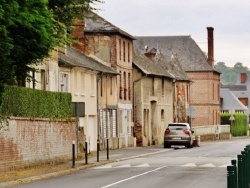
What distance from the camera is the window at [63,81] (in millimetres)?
53438

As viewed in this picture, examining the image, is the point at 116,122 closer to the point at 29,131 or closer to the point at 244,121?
the point at 29,131

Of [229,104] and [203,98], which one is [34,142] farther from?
[229,104]

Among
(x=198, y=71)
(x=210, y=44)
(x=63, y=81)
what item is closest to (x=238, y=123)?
(x=198, y=71)

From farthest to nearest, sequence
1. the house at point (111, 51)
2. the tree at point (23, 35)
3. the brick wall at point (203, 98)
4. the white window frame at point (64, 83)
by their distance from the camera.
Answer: the brick wall at point (203, 98) → the house at point (111, 51) → the white window frame at point (64, 83) → the tree at point (23, 35)

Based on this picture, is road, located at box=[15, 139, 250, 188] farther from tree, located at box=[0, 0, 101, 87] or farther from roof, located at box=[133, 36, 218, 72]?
roof, located at box=[133, 36, 218, 72]

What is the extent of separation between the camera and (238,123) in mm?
121562

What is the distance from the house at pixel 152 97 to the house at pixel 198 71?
20.3 metres

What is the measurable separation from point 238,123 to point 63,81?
229 feet

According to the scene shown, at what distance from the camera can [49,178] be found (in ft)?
106

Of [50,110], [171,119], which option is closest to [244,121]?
[171,119]

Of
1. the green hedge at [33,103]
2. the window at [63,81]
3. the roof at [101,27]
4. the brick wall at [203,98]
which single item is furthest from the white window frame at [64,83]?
the brick wall at [203,98]

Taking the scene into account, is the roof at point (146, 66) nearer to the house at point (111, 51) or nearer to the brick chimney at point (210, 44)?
the house at point (111, 51)

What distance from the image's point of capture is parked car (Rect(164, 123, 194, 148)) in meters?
67.3

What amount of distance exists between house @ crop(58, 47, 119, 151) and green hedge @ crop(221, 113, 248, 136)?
55245mm
